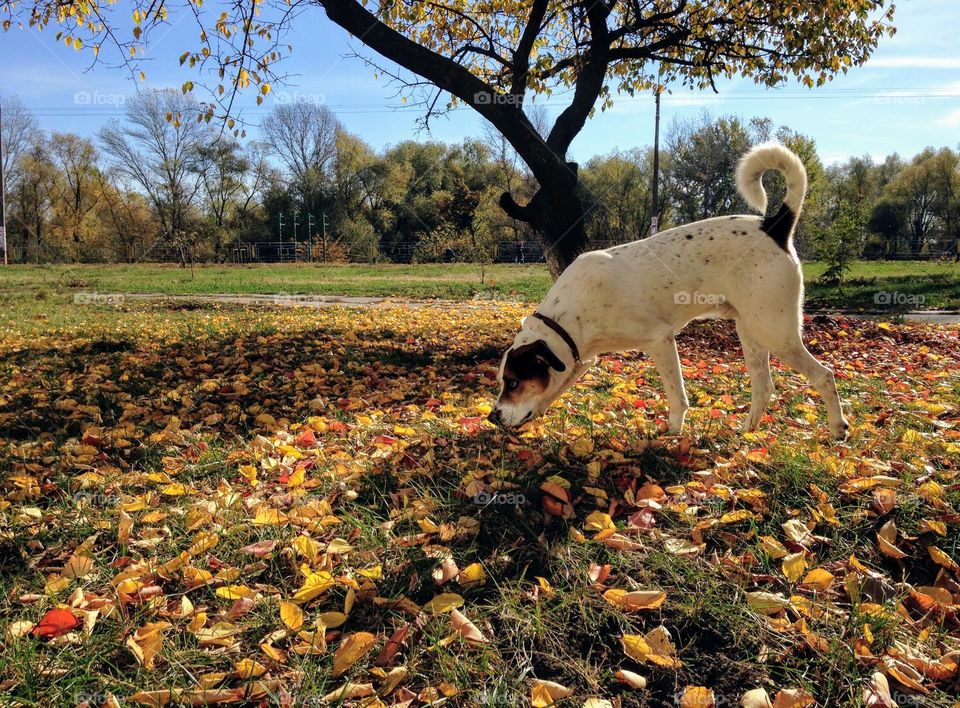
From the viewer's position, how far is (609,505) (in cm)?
328

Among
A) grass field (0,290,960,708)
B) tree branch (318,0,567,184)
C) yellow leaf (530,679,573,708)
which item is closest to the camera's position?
yellow leaf (530,679,573,708)

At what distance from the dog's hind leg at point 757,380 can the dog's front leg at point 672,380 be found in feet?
1.68

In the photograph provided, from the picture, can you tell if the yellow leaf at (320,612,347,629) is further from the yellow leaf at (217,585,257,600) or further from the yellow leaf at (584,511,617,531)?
the yellow leaf at (584,511,617,531)

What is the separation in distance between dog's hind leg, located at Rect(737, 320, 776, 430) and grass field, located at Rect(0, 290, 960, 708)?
0.17 meters

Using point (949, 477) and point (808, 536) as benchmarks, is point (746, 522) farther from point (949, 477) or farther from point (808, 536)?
point (949, 477)

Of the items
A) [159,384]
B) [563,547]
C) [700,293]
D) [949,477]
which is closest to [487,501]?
[563,547]

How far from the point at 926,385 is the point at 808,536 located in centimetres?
454

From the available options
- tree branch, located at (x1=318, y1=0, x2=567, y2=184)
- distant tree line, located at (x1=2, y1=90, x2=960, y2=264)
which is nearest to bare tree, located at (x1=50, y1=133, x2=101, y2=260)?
distant tree line, located at (x1=2, y1=90, x2=960, y2=264)

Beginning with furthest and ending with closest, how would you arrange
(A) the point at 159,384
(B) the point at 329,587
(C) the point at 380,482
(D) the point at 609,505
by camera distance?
1. (A) the point at 159,384
2. (C) the point at 380,482
3. (D) the point at 609,505
4. (B) the point at 329,587

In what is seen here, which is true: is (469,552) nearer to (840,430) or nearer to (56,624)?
(56,624)

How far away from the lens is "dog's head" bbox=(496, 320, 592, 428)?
157 inches

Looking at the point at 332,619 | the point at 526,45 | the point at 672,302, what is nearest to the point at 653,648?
the point at 332,619

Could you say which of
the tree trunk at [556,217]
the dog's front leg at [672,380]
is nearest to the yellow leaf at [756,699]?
the dog's front leg at [672,380]

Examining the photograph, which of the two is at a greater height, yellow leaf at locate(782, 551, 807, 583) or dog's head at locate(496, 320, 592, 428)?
dog's head at locate(496, 320, 592, 428)
